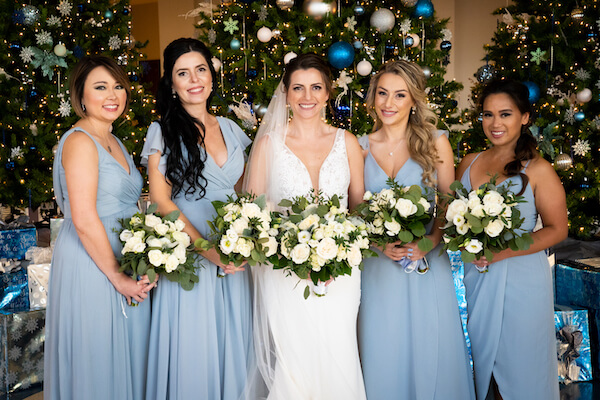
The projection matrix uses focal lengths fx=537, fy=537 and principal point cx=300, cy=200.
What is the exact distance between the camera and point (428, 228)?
3115mm

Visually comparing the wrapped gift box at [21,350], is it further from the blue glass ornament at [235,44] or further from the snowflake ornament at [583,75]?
the snowflake ornament at [583,75]

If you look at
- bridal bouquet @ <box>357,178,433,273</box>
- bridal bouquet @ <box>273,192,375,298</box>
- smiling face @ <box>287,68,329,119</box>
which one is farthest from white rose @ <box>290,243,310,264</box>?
smiling face @ <box>287,68,329,119</box>

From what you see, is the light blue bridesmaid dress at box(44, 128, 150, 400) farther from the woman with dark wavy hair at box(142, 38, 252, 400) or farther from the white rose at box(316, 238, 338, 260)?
the white rose at box(316, 238, 338, 260)

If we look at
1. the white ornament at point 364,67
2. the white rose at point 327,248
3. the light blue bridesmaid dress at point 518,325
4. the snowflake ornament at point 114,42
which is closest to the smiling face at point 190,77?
the white rose at point 327,248

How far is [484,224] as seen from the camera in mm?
2506

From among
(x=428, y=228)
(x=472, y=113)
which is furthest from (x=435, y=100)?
(x=428, y=228)

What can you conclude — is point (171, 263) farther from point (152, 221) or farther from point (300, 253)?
point (300, 253)

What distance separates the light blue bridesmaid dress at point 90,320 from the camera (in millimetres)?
2604

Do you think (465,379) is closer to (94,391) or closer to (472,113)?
(94,391)

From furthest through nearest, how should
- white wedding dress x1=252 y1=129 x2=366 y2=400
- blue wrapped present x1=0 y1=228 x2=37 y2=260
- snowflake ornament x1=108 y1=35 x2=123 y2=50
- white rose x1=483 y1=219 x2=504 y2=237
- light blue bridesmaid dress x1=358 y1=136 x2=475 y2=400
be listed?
snowflake ornament x1=108 y1=35 x2=123 y2=50 < blue wrapped present x1=0 y1=228 x2=37 y2=260 < light blue bridesmaid dress x1=358 y1=136 x2=475 y2=400 < white wedding dress x1=252 y1=129 x2=366 y2=400 < white rose x1=483 y1=219 x2=504 y2=237

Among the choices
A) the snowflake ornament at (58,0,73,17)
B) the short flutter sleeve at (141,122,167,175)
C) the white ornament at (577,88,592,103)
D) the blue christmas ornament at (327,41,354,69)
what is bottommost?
the short flutter sleeve at (141,122,167,175)

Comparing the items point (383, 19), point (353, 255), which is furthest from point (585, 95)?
point (353, 255)

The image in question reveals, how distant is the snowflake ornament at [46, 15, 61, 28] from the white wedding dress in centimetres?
466

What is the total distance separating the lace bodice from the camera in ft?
9.98
